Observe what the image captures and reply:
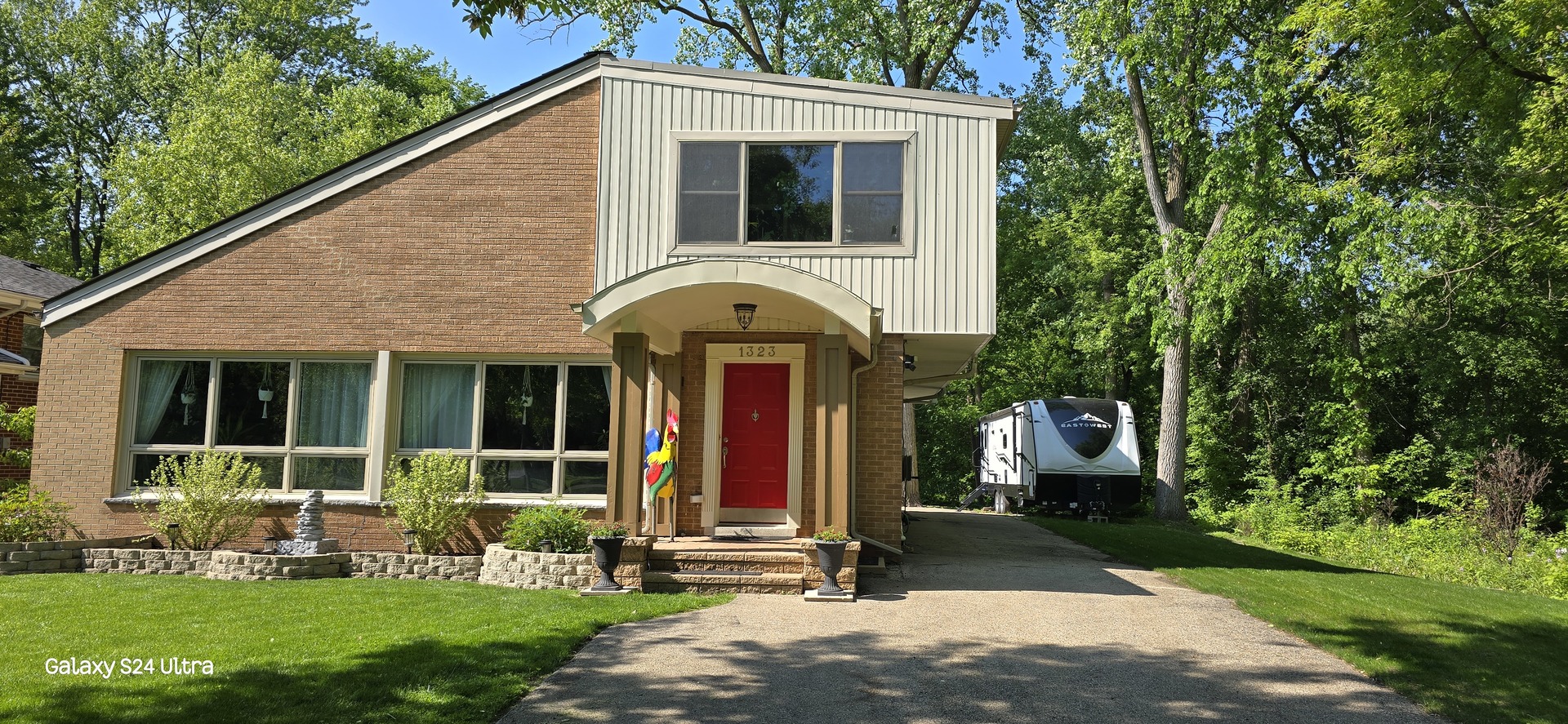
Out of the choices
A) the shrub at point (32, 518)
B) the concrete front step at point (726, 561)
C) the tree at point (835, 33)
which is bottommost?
the concrete front step at point (726, 561)

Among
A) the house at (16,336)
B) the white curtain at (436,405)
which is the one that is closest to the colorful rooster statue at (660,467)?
the white curtain at (436,405)

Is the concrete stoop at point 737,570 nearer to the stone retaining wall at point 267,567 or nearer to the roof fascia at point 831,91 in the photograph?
the stone retaining wall at point 267,567

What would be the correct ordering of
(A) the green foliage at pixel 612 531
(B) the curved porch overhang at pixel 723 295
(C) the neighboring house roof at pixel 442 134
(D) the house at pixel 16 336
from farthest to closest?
(D) the house at pixel 16 336 → (C) the neighboring house roof at pixel 442 134 → (B) the curved porch overhang at pixel 723 295 → (A) the green foliage at pixel 612 531

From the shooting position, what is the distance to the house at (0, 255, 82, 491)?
1591 cm

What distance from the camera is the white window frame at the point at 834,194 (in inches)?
466

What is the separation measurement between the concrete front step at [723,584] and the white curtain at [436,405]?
4039mm

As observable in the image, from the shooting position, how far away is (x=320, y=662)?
6254 millimetres

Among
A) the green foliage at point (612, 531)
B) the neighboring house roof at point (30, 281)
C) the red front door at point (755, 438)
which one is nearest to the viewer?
the green foliage at point (612, 531)

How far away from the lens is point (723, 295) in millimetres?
10367

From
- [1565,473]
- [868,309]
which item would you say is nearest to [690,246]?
[868,309]

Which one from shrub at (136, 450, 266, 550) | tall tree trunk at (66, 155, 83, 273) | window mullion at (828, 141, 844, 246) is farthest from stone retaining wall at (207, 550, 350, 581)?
tall tree trunk at (66, 155, 83, 273)

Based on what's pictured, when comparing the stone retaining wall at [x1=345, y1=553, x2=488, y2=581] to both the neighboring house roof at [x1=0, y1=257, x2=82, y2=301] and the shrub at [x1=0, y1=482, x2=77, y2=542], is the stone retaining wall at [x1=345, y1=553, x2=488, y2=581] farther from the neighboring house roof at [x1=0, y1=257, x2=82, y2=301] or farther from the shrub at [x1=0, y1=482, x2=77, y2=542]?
the neighboring house roof at [x1=0, y1=257, x2=82, y2=301]

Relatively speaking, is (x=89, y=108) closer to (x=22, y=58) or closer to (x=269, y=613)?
(x=22, y=58)

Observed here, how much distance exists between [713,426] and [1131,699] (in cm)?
681
